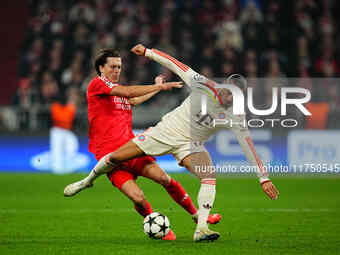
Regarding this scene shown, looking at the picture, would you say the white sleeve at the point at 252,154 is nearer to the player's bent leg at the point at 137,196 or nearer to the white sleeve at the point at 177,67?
the white sleeve at the point at 177,67

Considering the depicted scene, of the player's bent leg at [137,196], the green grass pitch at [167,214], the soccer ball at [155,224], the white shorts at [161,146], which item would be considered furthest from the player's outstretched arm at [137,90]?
the green grass pitch at [167,214]

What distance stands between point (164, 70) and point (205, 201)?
8.58 metres

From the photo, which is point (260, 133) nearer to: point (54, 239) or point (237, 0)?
point (237, 0)

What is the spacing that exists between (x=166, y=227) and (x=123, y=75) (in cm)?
875

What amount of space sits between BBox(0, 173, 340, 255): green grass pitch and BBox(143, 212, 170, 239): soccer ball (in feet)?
0.38

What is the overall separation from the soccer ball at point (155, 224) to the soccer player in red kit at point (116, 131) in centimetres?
22

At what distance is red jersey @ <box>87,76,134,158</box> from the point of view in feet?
22.9

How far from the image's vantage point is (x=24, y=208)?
9.59 meters

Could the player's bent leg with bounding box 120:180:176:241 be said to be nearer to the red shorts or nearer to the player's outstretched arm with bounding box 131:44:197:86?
the red shorts

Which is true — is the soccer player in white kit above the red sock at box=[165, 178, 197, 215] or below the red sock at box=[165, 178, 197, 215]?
above

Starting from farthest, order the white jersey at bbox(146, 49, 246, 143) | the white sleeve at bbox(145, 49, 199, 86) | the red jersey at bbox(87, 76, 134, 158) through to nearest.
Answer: the red jersey at bbox(87, 76, 134, 158), the white sleeve at bbox(145, 49, 199, 86), the white jersey at bbox(146, 49, 246, 143)

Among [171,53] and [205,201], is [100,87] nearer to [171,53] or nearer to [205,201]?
[205,201]

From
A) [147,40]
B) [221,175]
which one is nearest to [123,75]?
[147,40]

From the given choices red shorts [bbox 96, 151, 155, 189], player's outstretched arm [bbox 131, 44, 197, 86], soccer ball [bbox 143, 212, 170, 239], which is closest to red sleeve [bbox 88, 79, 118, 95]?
player's outstretched arm [bbox 131, 44, 197, 86]
